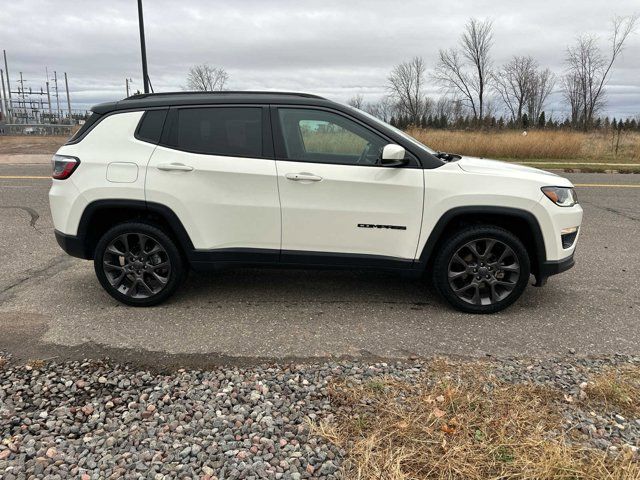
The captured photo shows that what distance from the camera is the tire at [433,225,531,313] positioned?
4090 millimetres

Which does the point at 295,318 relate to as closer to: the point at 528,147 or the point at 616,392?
the point at 616,392

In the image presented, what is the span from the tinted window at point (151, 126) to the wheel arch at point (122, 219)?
1.83 ft

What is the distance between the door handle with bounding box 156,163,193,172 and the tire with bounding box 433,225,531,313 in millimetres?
2250

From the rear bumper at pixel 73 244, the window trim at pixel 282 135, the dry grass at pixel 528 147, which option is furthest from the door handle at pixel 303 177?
the dry grass at pixel 528 147

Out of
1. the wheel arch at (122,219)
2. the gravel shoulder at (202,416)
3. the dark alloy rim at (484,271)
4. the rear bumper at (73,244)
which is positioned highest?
the wheel arch at (122,219)

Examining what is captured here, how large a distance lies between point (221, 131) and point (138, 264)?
1.38 metres

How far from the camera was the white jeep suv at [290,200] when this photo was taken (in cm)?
400

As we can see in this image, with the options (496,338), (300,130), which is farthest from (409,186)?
(496,338)

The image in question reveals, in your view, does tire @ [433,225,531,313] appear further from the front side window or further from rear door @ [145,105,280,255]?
rear door @ [145,105,280,255]

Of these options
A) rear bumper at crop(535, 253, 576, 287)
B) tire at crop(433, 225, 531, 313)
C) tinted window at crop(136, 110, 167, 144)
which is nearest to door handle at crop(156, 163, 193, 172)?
tinted window at crop(136, 110, 167, 144)

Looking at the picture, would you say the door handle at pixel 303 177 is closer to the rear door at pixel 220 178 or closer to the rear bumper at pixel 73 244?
the rear door at pixel 220 178

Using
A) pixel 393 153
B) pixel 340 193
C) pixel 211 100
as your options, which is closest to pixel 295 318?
pixel 340 193

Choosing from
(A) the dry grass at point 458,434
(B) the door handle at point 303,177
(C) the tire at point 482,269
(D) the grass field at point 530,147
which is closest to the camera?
(A) the dry grass at point 458,434

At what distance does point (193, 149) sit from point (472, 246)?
251 cm
